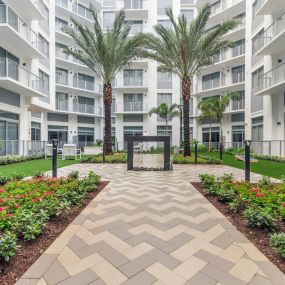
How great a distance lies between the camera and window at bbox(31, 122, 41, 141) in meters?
21.6

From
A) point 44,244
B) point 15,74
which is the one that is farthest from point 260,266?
point 15,74

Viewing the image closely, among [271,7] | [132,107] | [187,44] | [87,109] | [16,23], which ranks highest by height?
[271,7]

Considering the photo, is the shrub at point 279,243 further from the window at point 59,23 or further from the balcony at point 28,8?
the window at point 59,23

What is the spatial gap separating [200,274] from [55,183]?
481cm

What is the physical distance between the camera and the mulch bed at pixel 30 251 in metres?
2.19

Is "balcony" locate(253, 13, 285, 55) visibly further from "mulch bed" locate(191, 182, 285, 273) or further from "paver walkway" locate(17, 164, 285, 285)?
"paver walkway" locate(17, 164, 285, 285)

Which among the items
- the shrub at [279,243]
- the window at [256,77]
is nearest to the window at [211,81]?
the window at [256,77]

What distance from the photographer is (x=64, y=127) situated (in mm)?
27375

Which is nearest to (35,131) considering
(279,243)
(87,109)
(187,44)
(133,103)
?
(87,109)

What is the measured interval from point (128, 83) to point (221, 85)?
478 inches

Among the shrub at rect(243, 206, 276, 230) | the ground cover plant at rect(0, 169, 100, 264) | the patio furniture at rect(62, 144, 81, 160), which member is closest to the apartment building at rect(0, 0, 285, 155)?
the patio furniture at rect(62, 144, 81, 160)

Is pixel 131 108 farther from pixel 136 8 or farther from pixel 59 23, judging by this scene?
pixel 59 23

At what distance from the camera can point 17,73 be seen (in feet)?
47.4

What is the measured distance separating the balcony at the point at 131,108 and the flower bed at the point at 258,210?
21.8m
